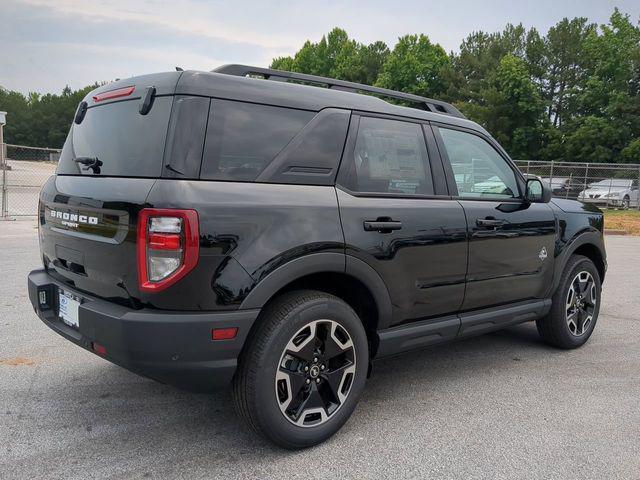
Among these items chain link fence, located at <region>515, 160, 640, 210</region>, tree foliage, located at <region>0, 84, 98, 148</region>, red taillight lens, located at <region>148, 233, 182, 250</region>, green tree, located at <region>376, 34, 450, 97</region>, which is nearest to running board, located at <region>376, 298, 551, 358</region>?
red taillight lens, located at <region>148, 233, 182, 250</region>

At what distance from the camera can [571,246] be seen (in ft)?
14.5

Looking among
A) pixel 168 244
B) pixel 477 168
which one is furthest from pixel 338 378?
pixel 477 168

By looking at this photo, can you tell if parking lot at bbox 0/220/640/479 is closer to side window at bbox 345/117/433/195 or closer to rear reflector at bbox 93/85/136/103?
side window at bbox 345/117/433/195

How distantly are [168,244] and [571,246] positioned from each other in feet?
11.1

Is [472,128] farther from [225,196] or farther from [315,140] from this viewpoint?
[225,196]

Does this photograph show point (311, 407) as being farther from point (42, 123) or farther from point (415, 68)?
point (42, 123)

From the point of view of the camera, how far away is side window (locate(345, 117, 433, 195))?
315 centimetres

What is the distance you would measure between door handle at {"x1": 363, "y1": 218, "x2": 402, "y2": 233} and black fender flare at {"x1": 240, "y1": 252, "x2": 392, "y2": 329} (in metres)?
0.20

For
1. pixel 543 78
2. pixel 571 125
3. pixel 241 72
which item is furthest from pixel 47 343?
pixel 543 78

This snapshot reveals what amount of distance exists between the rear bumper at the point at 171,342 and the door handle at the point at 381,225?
83 cm

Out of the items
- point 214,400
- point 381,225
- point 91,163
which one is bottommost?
point 214,400

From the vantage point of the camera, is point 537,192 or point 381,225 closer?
point 381,225

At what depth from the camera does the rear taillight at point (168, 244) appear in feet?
7.86

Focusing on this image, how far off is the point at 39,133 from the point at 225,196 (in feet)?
422
